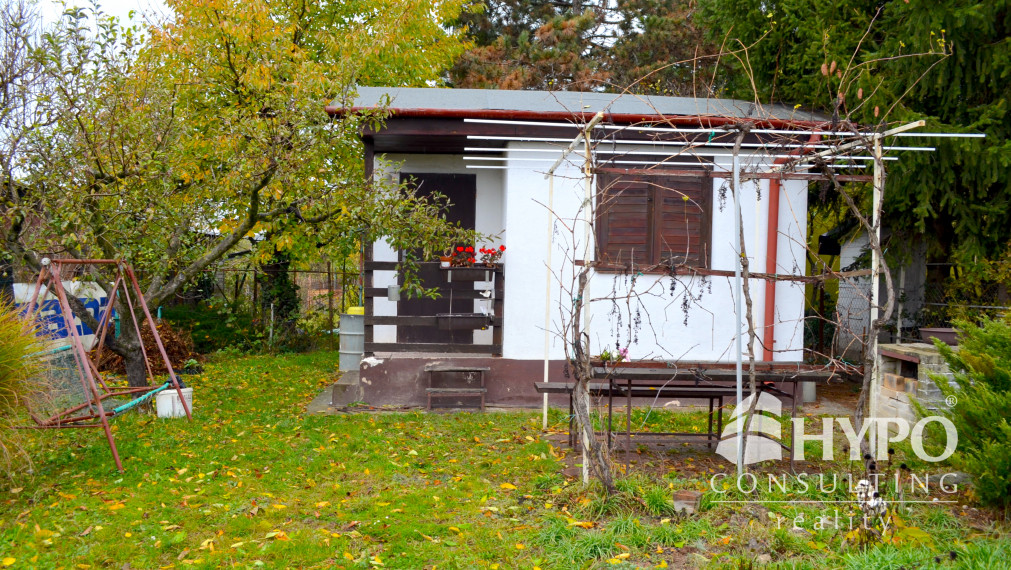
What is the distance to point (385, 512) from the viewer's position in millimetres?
4902

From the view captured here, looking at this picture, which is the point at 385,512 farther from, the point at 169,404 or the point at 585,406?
the point at 169,404

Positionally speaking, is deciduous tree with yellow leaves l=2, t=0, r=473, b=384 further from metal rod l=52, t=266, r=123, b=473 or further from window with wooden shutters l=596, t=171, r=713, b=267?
window with wooden shutters l=596, t=171, r=713, b=267

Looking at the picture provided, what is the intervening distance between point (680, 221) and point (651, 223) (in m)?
0.35

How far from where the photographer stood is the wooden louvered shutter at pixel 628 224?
28.4 ft

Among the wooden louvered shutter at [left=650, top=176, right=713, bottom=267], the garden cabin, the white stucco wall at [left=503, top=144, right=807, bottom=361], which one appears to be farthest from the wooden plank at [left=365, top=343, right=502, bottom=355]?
the wooden louvered shutter at [left=650, top=176, right=713, bottom=267]

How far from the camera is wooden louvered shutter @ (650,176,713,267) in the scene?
869 centimetres

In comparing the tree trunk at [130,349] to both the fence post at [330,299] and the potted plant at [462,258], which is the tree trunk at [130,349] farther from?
the fence post at [330,299]

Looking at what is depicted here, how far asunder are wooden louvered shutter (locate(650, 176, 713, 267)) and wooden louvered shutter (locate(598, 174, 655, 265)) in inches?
3.7

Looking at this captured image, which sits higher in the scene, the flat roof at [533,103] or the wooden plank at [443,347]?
the flat roof at [533,103]

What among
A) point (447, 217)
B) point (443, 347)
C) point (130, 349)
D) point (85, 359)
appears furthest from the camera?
point (447, 217)

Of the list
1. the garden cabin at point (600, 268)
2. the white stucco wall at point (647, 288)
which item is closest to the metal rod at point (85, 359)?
the garden cabin at point (600, 268)

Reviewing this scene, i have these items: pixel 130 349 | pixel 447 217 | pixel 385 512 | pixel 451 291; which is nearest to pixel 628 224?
pixel 451 291

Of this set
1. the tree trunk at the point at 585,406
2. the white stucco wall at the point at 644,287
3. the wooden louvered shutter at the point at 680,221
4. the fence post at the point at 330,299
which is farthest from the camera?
the fence post at the point at 330,299

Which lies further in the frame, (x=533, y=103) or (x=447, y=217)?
(x=447, y=217)
